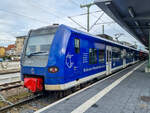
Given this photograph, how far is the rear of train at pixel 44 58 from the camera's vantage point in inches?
176

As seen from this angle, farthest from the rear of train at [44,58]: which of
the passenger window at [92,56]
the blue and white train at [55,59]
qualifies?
the passenger window at [92,56]

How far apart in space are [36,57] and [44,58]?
0.44 metres

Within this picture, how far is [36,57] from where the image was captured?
5027 millimetres

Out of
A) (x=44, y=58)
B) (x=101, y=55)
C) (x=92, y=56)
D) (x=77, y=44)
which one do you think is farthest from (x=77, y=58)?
(x=101, y=55)

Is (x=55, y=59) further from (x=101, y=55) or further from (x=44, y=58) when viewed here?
(x=101, y=55)

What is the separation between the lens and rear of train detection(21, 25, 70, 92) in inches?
176

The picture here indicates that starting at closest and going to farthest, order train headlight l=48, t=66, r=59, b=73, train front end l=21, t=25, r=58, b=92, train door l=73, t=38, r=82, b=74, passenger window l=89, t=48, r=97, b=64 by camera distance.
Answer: train headlight l=48, t=66, r=59, b=73 → train front end l=21, t=25, r=58, b=92 → train door l=73, t=38, r=82, b=74 → passenger window l=89, t=48, r=97, b=64

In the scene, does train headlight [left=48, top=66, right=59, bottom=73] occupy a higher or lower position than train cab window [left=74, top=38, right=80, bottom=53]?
lower

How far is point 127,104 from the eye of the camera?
13.0 ft

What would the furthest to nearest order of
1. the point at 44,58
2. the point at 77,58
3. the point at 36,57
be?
the point at 77,58 → the point at 36,57 → the point at 44,58

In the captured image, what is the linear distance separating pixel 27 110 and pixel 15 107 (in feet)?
1.66

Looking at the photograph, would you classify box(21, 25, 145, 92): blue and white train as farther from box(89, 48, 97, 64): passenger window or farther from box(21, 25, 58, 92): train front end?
box(89, 48, 97, 64): passenger window

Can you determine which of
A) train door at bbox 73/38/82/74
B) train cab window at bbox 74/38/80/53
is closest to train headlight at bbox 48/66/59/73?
train door at bbox 73/38/82/74

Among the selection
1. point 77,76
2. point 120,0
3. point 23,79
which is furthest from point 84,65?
point 120,0
